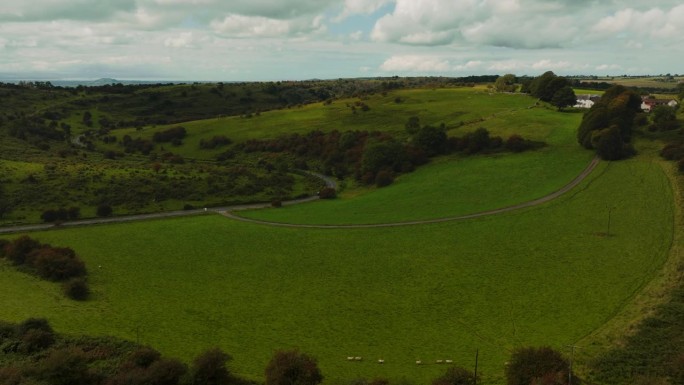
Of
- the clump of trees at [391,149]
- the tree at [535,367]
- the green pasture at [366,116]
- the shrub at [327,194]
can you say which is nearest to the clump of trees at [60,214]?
the shrub at [327,194]

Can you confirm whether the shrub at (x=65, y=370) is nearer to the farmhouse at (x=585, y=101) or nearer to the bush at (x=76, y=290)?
the bush at (x=76, y=290)

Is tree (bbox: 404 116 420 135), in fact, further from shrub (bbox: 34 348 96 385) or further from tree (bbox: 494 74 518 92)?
shrub (bbox: 34 348 96 385)

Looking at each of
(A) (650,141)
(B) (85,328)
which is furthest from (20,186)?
(A) (650,141)

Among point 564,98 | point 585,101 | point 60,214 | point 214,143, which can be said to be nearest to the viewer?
point 60,214

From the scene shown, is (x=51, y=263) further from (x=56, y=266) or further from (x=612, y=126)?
(x=612, y=126)

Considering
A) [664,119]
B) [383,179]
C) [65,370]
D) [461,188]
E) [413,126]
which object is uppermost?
[664,119]

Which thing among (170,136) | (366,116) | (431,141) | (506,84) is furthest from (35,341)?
(506,84)
